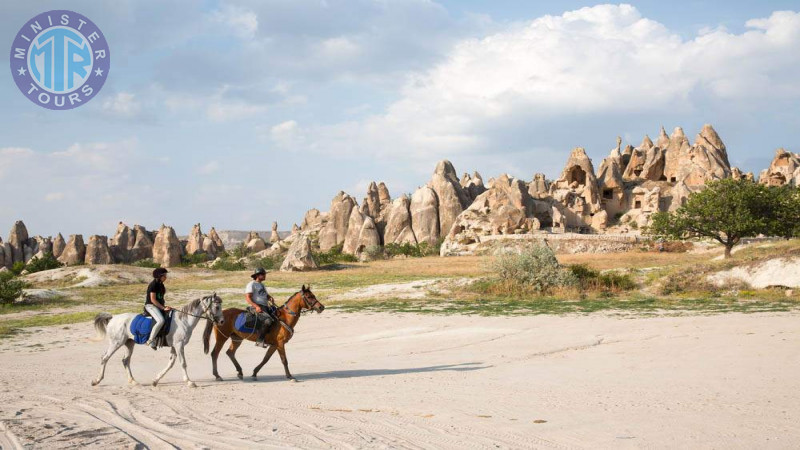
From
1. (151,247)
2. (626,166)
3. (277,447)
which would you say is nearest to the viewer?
(277,447)

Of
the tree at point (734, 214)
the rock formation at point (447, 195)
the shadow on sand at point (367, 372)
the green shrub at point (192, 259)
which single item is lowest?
the shadow on sand at point (367, 372)

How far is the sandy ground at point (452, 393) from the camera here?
5895mm

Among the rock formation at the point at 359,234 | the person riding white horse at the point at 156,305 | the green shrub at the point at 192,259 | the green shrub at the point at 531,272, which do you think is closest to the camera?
the person riding white horse at the point at 156,305

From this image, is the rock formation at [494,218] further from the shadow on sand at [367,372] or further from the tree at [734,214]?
the shadow on sand at [367,372]

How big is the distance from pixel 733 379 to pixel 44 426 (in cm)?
819

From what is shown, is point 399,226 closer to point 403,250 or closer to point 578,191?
point 403,250

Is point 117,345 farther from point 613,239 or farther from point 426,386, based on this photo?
point 613,239

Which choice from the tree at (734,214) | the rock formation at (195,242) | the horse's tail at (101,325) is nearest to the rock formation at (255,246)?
the rock formation at (195,242)

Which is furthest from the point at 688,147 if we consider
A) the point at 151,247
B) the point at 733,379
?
the point at 733,379

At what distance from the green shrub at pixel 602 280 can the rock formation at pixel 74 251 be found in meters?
52.6

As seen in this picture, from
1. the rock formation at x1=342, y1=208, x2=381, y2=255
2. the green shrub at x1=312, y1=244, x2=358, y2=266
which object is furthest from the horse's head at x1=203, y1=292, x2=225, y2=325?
the rock formation at x1=342, y1=208, x2=381, y2=255

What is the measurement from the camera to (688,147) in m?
66.2

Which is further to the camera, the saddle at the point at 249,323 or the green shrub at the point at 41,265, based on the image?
the green shrub at the point at 41,265

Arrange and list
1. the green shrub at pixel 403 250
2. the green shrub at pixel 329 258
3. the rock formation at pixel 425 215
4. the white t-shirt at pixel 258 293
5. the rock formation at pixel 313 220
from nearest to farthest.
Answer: the white t-shirt at pixel 258 293 → the green shrub at pixel 329 258 → the green shrub at pixel 403 250 → the rock formation at pixel 425 215 → the rock formation at pixel 313 220
